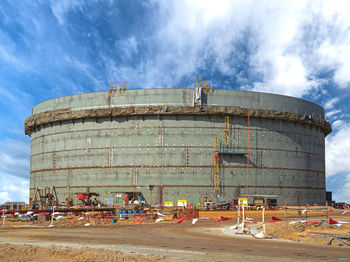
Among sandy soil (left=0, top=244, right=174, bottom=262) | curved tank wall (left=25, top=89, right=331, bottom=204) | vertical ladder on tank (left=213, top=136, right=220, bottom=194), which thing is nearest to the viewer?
sandy soil (left=0, top=244, right=174, bottom=262)

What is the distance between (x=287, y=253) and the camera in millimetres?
12648

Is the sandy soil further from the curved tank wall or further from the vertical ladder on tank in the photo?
the vertical ladder on tank

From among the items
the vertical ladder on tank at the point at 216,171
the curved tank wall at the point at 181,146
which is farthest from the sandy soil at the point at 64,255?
the vertical ladder on tank at the point at 216,171

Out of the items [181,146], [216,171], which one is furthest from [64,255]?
[216,171]

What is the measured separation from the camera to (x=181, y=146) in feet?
131

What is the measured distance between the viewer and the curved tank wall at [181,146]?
39.9 m

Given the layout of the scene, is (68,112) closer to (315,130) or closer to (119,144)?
(119,144)

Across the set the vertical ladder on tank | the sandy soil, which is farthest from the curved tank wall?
the sandy soil

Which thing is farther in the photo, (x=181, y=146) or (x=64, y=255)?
(x=181, y=146)

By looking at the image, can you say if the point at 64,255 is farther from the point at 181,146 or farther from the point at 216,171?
the point at 216,171

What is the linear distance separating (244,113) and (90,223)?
21789 mm

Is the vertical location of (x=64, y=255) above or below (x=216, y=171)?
below

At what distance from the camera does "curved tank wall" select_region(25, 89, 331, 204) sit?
3991cm

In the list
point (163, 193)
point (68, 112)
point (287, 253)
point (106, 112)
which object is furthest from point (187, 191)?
point (287, 253)
